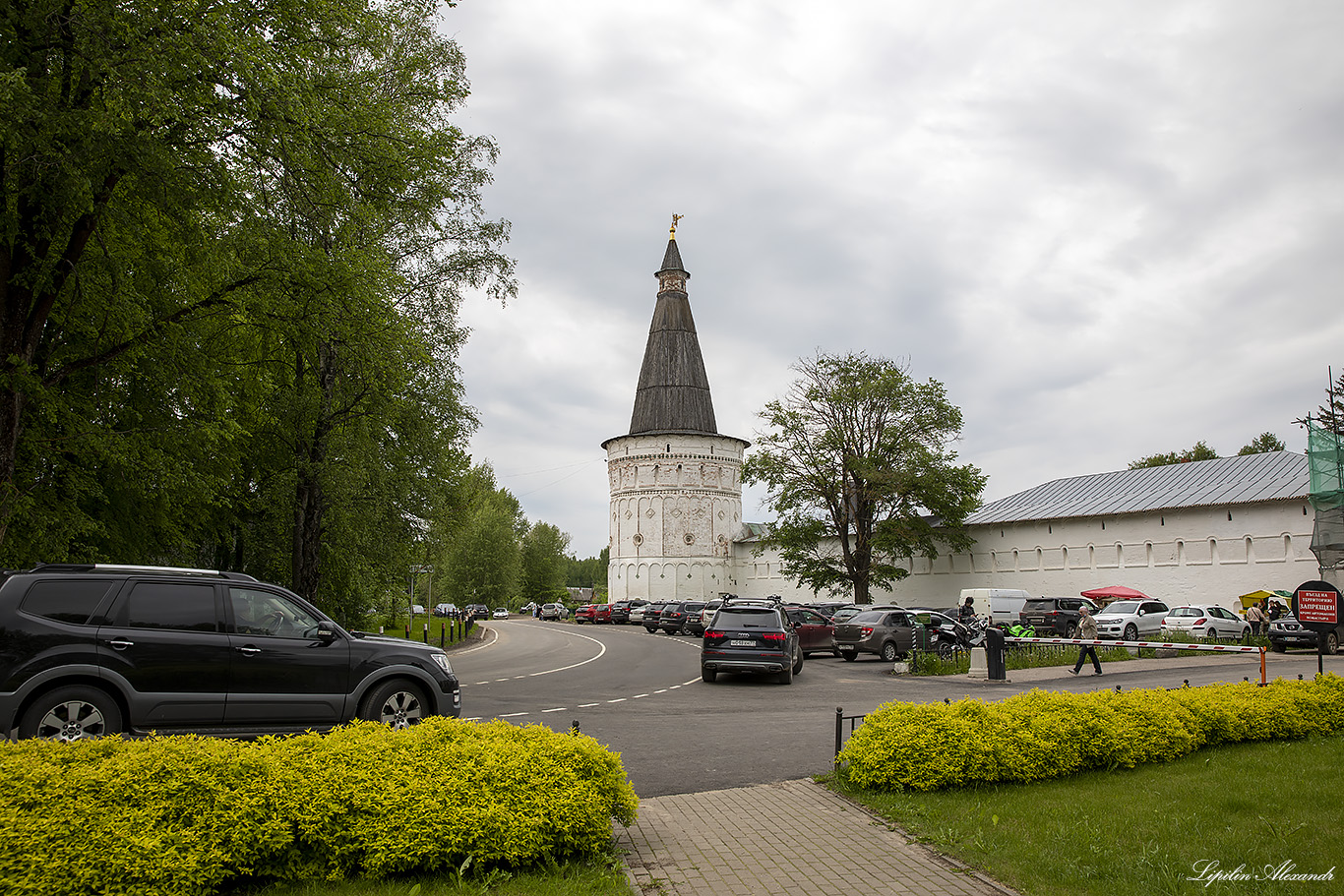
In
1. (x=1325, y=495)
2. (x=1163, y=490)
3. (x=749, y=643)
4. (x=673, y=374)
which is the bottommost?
(x=749, y=643)

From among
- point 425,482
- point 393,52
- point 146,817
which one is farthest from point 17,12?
point 425,482

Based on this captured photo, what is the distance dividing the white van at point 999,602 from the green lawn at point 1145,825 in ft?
98.3

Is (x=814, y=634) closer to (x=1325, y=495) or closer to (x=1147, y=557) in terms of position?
(x=1325, y=495)

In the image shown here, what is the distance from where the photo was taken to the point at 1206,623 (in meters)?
32.2

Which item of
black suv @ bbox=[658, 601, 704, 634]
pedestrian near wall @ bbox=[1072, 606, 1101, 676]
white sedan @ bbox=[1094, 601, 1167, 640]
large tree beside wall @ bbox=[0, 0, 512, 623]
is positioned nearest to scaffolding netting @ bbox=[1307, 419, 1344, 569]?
white sedan @ bbox=[1094, 601, 1167, 640]

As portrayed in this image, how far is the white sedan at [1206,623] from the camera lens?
32.2 m

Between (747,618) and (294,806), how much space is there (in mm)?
15448

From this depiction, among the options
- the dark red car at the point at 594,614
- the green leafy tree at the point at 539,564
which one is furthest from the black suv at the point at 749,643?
the green leafy tree at the point at 539,564

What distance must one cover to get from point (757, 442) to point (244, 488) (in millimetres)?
31083

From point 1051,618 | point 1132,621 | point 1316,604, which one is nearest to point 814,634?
point 1051,618

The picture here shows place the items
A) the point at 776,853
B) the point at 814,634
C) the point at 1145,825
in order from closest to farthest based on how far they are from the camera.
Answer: the point at 776,853
the point at 1145,825
the point at 814,634

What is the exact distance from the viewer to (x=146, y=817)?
496 centimetres

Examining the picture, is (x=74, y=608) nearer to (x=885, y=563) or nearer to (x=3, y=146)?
(x=3, y=146)

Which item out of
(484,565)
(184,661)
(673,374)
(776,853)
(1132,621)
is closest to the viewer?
(776,853)
